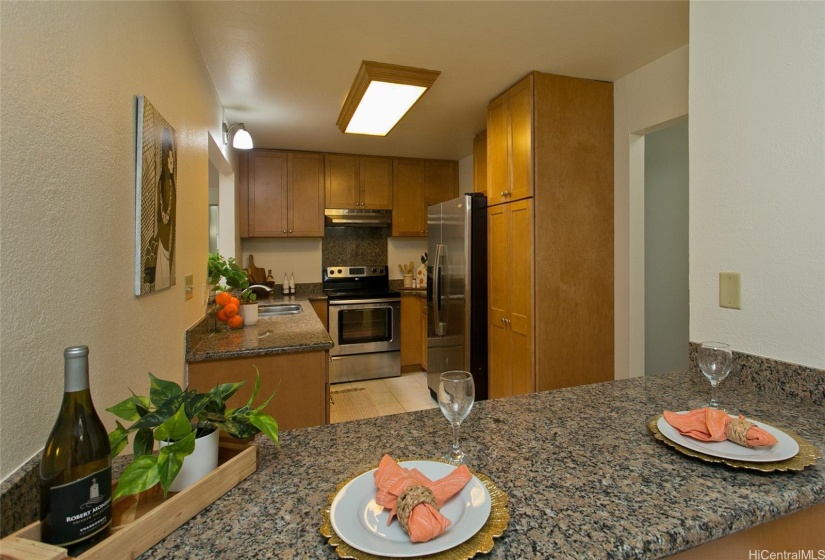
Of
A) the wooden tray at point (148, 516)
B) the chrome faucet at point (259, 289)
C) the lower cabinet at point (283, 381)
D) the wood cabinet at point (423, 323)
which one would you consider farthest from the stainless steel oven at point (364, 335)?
the wooden tray at point (148, 516)

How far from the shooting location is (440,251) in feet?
11.9

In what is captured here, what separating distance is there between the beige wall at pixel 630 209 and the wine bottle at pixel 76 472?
108 inches

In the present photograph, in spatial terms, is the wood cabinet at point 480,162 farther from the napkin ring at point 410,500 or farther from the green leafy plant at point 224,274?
the napkin ring at point 410,500

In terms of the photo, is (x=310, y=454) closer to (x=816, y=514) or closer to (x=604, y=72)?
(x=816, y=514)

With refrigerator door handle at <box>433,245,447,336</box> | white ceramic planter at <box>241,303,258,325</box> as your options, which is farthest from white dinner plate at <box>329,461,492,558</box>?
refrigerator door handle at <box>433,245,447,336</box>

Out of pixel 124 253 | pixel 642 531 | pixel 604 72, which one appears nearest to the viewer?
pixel 642 531

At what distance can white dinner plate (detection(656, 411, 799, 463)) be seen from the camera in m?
0.81

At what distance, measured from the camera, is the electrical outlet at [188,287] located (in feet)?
6.20

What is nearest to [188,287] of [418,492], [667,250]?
[418,492]

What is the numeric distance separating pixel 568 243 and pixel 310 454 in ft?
7.20

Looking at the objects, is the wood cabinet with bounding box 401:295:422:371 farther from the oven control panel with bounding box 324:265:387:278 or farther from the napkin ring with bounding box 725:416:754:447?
the napkin ring with bounding box 725:416:754:447

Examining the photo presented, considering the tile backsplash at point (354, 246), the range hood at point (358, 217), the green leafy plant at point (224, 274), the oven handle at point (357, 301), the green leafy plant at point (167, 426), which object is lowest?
the green leafy plant at point (167, 426)

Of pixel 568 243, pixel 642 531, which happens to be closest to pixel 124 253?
pixel 642 531

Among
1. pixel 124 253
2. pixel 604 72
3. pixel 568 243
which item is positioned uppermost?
pixel 604 72
